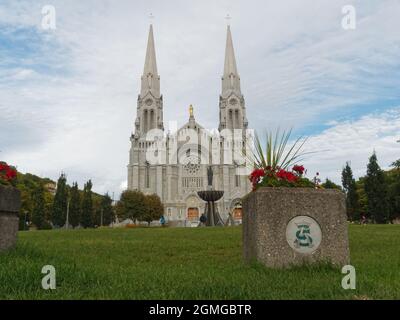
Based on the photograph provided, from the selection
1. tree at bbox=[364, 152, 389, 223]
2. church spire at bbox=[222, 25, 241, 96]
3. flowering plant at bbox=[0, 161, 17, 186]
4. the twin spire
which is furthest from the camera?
church spire at bbox=[222, 25, 241, 96]

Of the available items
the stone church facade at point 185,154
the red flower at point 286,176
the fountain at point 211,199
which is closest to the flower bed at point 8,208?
the red flower at point 286,176

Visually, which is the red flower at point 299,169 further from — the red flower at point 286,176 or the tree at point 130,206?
the tree at point 130,206

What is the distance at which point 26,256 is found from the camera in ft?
21.5

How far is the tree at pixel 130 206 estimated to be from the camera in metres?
59.1

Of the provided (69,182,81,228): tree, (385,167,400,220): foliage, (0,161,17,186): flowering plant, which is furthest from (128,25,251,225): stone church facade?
(0,161,17,186): flowering plant

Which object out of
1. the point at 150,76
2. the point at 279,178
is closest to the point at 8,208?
the point at 279,178

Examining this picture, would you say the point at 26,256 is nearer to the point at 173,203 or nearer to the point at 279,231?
the point at 279,231

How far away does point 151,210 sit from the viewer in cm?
6175

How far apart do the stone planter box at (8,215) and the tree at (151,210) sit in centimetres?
5401

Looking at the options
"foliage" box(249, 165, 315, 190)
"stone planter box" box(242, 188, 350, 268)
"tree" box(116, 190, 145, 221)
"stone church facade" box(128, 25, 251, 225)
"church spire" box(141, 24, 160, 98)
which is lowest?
"stone planter box" box(242, 188, 350, 268)

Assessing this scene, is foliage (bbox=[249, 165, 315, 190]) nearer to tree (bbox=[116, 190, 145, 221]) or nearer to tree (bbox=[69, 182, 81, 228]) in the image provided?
tree (bbox=[116, 190, 145, 221])

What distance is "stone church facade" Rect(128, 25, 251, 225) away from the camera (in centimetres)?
7606
